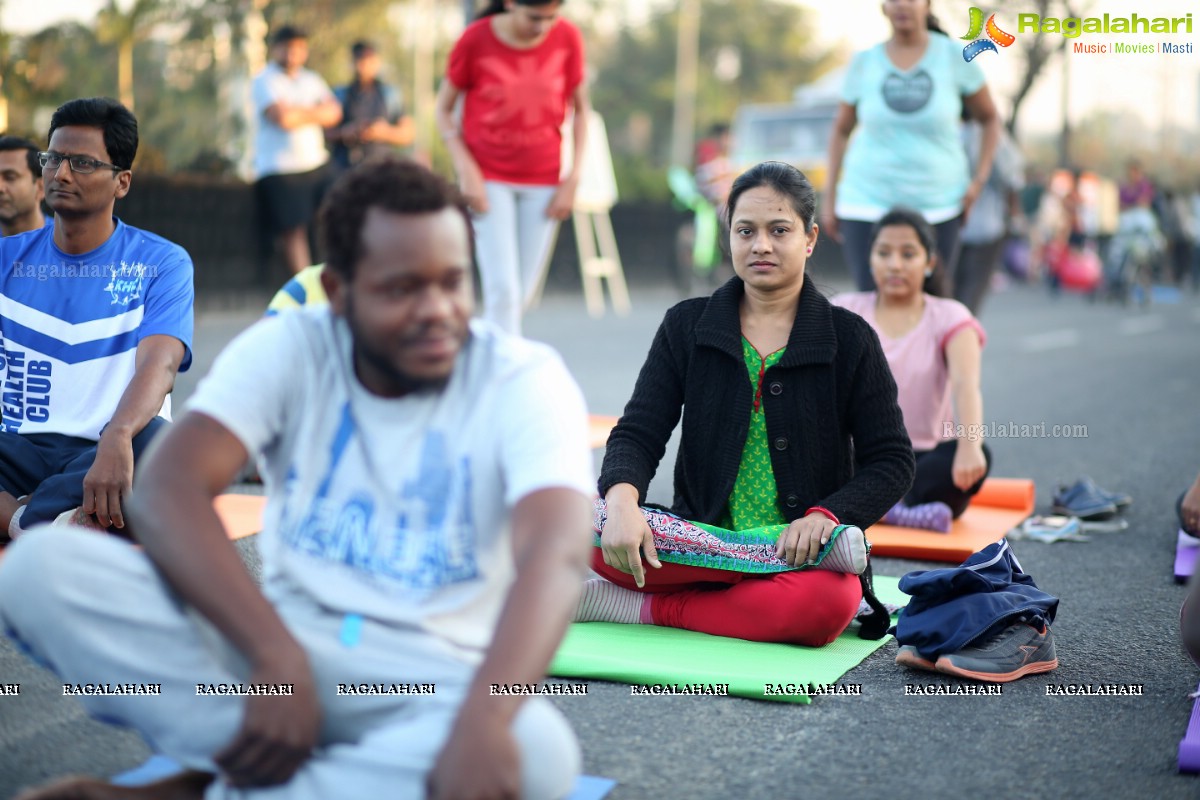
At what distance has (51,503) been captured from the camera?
4375 millimetres

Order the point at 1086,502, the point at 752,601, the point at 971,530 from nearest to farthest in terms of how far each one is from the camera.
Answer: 1. the point at 752,601
2. the point at 971,530
3. the point at 1086,502

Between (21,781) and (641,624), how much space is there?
75.0 inches

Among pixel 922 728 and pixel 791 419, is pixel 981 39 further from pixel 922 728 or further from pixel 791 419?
pixel 922 728

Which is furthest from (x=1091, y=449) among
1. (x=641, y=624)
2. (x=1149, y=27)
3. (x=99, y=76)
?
(x=99, y=76)

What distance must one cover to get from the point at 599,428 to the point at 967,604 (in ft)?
13.5

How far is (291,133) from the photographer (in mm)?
11469

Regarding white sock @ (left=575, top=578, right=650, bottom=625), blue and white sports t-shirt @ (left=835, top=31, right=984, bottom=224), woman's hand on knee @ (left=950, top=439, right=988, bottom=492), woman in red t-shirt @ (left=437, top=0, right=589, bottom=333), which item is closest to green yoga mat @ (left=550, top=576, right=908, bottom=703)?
white sock @ (left=575, top=578, right=650, bottom=625)

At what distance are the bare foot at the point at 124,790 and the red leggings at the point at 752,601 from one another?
1845 mm

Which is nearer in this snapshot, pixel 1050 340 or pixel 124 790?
pixel 124 790

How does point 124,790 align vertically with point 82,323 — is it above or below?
below

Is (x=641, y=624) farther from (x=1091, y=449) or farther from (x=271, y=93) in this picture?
(x=271, y=93)

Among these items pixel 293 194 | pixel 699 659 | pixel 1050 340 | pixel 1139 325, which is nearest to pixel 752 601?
pixel 699 659

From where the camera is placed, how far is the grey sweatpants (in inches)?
89.3

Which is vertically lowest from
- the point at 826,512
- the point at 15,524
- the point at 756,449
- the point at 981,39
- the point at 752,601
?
the point at 752,601
